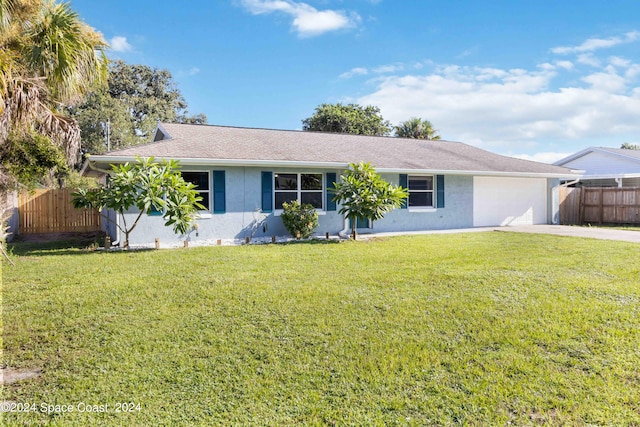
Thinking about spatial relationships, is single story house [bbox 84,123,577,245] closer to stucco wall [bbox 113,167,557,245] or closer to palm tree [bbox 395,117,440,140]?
stucco wall [bbox 113,167,557,245]

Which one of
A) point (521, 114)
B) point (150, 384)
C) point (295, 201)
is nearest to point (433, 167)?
point (295, 201)

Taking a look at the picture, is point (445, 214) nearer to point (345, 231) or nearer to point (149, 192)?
point (345, 231)

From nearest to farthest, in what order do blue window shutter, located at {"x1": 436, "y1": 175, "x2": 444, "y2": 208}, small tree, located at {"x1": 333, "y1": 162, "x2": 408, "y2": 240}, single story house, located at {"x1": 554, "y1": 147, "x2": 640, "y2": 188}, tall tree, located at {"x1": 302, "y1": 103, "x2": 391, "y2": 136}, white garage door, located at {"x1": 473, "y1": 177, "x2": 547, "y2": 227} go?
small tree, located at {"x1": 333, "y1": 162, "x2": 408, "y2": 240} → blue window shutter, located at {"x1": 436, "y1": 175, "x2": 444, "y2": 208} → white garage door, located at {"x1": 473, "y1": 177, "x2": 547, "y2": 227} → single story house, located at {"x1": 554, "y1": 147, "x2": 640, "y2": 188} → tall tree, located at {"x1": 302, "y1": 103, "x2": 391, "y2": 136}

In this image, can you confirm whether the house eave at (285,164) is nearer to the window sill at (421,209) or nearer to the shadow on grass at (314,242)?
the window sill at (421,209)

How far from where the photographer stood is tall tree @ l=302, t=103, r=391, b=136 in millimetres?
32250

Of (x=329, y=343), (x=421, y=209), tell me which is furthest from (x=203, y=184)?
(x=329, y=343)

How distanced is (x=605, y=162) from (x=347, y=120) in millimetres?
18322

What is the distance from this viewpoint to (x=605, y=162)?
23.6 m

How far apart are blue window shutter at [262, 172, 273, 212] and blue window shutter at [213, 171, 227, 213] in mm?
1301

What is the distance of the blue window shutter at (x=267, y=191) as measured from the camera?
12.4 m

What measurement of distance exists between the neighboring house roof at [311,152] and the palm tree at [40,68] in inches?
59.5

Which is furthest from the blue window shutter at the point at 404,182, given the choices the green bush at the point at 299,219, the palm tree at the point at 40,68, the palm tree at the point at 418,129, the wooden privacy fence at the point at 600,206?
the palm tree at the point at 418,129

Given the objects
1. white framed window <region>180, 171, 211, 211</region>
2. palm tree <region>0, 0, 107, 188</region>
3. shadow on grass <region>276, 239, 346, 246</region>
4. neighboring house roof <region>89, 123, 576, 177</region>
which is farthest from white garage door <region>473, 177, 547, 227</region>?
palm tree <region>0, 0, 107, 188</region>

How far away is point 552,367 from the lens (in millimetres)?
3576
